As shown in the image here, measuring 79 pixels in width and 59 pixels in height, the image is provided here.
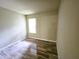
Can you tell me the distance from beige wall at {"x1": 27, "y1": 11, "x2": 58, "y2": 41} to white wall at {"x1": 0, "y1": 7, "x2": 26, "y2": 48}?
154cm

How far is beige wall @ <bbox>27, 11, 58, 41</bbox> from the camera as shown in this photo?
14.1 feet

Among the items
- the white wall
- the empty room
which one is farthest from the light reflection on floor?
the white wall

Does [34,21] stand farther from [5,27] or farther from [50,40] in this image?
[5,27]

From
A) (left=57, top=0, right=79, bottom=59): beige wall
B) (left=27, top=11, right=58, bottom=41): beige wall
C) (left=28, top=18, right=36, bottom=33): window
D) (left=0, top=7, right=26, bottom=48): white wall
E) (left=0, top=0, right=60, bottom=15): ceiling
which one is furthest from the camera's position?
(left=28, top=18, right=36, bottom=33): window

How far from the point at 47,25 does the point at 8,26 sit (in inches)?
99.5

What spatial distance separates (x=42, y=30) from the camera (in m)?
4.87

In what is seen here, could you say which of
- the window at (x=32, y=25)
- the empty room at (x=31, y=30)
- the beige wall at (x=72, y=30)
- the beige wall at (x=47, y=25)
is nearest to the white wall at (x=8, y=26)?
the empty room at (x=31, y=30)

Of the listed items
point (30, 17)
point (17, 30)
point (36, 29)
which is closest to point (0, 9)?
point (17, 30)

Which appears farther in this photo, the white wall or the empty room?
the white wall

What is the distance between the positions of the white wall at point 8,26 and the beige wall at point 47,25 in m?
1.54

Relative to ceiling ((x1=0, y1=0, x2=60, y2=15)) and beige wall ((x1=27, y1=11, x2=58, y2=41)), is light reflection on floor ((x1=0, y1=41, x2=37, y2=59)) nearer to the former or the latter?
beige wall ((x1=27, y1=11, x2=58, y2=41))

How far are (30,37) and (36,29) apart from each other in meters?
0.97

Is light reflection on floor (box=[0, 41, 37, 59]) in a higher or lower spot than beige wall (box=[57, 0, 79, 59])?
lower

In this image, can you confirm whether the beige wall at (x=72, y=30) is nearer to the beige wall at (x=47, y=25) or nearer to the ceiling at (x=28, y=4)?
the ceiling at (x=28, y=4)
